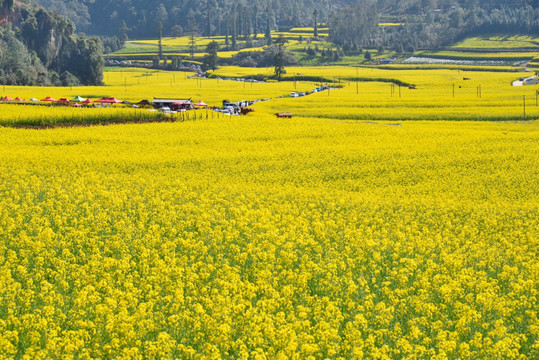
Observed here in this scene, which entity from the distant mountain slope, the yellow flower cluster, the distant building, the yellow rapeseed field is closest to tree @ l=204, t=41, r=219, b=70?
the distant mountain slope

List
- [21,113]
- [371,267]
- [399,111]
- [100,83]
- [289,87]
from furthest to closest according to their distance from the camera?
[100,83]
[289,87]
[399,111]
[21,113]
[371,267]

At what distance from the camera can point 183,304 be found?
56.7 feet

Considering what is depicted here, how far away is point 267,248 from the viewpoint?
22.3 meters

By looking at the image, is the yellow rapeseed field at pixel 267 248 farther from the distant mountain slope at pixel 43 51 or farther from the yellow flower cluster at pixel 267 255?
the distant mountain slope at pixel 43 51

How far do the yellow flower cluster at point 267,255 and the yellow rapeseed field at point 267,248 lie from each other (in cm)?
8

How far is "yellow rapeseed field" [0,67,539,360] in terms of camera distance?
1552 centimetres

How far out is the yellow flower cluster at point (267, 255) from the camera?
15438 mm

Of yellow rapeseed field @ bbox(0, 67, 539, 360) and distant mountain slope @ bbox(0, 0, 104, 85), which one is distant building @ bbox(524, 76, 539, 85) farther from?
distant mountain slope @ bbox(0, 0, 104, 85)

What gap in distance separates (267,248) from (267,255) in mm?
1439

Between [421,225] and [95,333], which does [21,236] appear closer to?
[95,333]

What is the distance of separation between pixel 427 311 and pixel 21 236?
44.6 feet

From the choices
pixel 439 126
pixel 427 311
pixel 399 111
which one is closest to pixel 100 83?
pixel 399 111

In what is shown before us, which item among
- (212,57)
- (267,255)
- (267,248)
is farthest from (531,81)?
(267,255)

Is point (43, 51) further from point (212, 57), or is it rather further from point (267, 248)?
point (267, 248)
